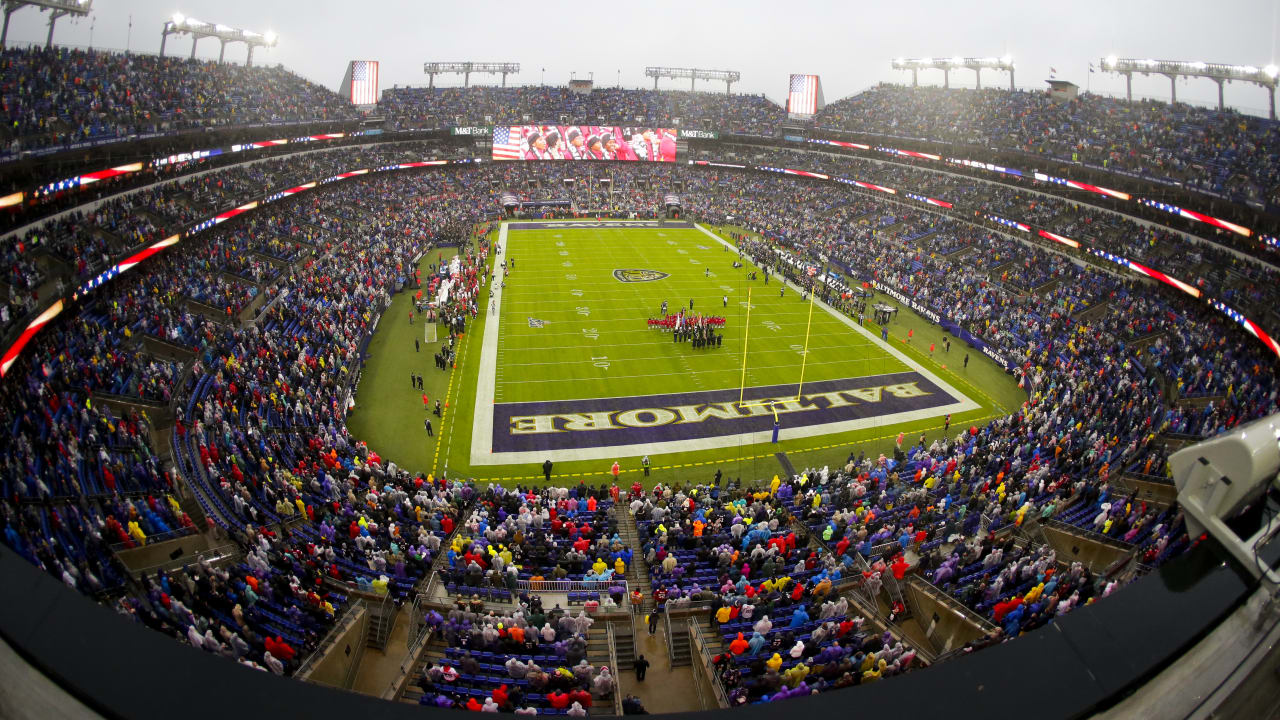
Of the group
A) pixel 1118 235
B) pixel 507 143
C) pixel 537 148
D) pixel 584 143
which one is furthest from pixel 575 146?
pixel 1118 235

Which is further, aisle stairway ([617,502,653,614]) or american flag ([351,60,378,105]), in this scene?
american flag ([351,60,378,105])

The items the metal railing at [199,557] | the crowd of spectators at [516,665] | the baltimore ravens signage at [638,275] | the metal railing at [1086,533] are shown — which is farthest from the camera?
the baltimore ravens signage at [638,275]

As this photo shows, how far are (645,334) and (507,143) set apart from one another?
46.6m

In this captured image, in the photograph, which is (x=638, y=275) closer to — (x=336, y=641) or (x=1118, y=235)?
(x=1118, y=235)

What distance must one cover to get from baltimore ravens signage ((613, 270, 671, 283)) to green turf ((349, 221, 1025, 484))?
856 mm

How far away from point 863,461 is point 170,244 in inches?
1238

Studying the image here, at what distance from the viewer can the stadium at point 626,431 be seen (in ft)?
21.0

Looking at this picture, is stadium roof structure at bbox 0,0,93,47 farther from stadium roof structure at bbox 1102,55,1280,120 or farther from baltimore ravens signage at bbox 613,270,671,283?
stadium roof structure at bbox 1102,55,1280,120

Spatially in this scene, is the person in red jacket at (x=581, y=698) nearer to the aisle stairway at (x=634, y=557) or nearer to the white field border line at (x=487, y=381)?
the aisle stairway at (x=634, y=557)

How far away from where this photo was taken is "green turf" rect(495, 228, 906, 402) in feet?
101

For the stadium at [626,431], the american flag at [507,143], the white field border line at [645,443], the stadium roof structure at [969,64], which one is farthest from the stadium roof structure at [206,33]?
the stadium roof structure at [969,64]

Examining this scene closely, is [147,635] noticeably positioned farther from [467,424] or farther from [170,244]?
[170,244]

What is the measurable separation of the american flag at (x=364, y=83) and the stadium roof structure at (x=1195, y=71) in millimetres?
73263

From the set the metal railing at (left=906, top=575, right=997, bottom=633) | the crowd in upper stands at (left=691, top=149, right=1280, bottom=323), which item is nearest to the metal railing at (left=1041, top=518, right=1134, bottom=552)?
the metal railing at (left=906, top=575, right=997, bottom=633)
